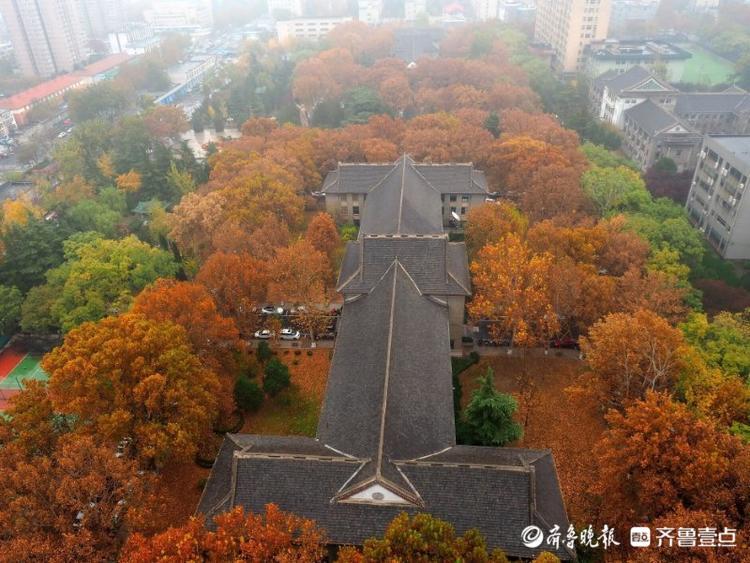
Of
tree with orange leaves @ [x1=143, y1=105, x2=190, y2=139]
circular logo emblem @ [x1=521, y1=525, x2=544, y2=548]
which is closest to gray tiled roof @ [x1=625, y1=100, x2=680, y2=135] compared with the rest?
circular logo emblem @ [x1=521, y1=525, x2=544, y2=548]

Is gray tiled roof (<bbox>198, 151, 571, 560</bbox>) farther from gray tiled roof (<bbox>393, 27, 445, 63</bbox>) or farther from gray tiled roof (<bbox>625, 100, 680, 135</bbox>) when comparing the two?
gray tiled roof (<bbox>393, 27, 445, 63</bbox>)

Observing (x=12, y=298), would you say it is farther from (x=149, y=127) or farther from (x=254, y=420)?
(x=149, y=127)

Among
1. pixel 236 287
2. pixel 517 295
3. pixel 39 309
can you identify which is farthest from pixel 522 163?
pixel 39 309

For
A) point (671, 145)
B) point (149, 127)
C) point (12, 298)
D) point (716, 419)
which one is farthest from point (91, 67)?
point (716, 419)

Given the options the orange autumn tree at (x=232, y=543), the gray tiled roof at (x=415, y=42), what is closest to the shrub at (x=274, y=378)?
the orange autumn tree at (x=232, y=543)

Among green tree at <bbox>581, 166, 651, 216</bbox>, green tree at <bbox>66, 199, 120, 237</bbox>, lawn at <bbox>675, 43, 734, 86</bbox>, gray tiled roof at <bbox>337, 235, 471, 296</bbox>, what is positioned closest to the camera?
gray tiled roof at <bbox>337, 235, 471, 296</bbox>

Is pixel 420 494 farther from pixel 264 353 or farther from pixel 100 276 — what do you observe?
pixel 100 276
